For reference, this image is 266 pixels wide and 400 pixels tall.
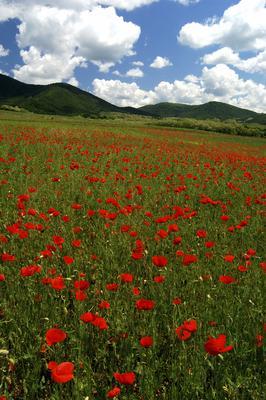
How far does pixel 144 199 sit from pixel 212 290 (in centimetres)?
Answer: 409

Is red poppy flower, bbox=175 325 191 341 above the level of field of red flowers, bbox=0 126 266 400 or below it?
above

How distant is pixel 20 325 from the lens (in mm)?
2941

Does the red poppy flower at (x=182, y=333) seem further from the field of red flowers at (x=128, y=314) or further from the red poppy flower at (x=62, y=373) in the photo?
the red poppy flower at (x=62, y=373)

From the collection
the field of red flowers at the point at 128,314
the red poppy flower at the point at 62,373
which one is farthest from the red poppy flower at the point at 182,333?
the red poppy flower at the point at 62,373

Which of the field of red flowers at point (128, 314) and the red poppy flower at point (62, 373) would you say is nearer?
the red poppy flower at point (62, 373)

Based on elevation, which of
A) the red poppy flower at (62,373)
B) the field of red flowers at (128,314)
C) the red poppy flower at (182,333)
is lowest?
the field of red flowers at (128,314)

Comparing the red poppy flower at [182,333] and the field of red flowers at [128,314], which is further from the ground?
the red poppy flower at [182,333]

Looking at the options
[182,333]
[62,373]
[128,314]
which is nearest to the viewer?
[62,373]

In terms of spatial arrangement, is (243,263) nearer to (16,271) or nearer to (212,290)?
(212,290)

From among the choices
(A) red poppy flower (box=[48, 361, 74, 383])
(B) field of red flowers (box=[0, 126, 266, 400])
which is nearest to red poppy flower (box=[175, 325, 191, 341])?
(B) field of red flowers (box=[0, 126, 266, 400])

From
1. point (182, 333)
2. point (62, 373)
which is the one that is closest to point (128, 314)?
point (182, 333)

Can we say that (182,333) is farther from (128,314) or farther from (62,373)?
(62,373)

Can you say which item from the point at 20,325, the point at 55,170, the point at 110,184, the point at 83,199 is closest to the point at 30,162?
the point at 55,170

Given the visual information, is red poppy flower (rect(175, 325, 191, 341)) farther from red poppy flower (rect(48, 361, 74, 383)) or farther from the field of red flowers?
red poppy flower (rect(48, 361, 74, 383))
